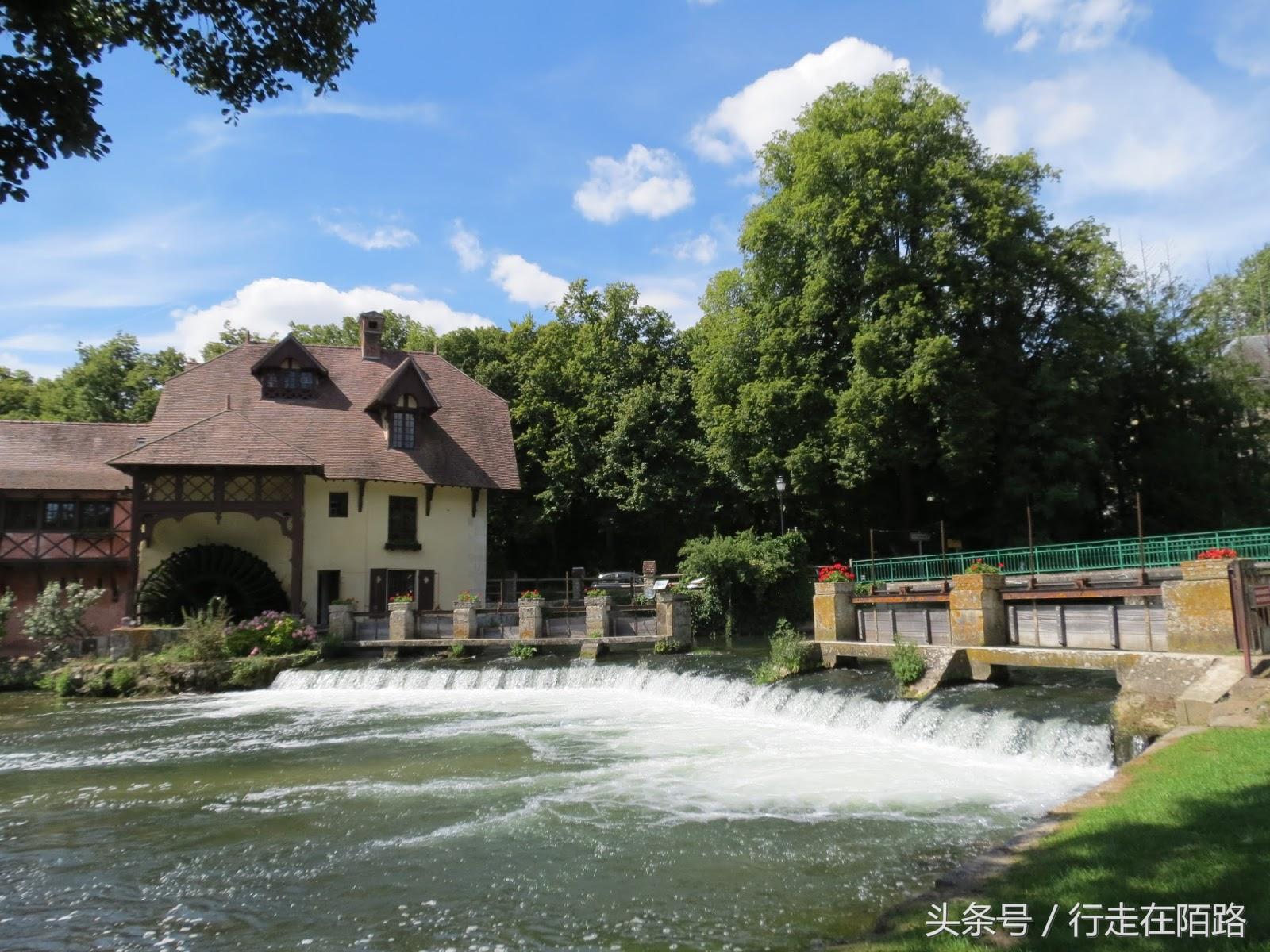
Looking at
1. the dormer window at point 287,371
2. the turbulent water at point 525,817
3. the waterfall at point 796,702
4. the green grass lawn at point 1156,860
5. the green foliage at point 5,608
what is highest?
the dormer window at point 287,371

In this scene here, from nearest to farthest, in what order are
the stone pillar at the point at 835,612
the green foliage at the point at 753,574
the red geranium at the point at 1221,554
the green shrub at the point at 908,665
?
the red geranium at the point at 1221,554, the green shrub at the point at 908,665, the stone pillar at the point at 835,612, the green foliage at the point at 753,574

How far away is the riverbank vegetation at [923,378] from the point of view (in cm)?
2927

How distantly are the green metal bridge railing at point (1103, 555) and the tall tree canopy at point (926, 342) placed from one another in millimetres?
3439

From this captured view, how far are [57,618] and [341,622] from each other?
7.69 meters

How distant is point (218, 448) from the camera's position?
2859cm

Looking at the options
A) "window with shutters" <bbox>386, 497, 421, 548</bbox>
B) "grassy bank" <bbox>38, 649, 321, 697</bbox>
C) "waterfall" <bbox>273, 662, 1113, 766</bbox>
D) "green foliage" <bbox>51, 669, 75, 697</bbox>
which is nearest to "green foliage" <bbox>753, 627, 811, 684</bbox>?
"waterfall" <bbox>273, 662, 1113, 766</bbox>

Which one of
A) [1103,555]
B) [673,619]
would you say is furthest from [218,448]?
[1103,555]

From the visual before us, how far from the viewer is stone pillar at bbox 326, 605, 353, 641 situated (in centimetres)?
2678

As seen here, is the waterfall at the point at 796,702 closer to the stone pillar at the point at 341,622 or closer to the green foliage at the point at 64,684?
the stone pillar at the point at 341,622

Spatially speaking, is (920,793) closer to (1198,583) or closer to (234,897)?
(1198,583)

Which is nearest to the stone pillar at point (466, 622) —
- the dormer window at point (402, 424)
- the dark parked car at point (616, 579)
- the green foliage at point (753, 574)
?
the green foliage at point (753, 574)

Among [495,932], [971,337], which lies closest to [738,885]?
[495,932]

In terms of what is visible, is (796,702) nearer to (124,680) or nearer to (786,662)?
(786,662)

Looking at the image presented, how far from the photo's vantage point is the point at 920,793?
10359mm
